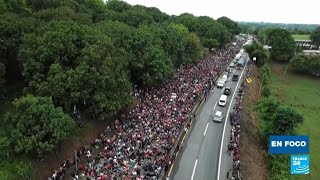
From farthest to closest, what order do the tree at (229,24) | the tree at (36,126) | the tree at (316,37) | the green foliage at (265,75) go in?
1. the tree at (229,24)
2. the tree at (316,37)
3. the green foliage at (265,75)
4. the tree at (36,126)

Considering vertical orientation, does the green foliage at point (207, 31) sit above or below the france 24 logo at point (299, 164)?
above

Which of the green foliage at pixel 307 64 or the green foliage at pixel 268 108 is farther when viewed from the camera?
the green foliage at pixel 307 64

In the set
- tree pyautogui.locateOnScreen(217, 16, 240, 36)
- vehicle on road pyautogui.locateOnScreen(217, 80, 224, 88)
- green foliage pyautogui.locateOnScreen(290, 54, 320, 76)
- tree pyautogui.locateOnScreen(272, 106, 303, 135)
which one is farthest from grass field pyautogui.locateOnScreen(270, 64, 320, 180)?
tree pyautogui.locateOnScreen(217, 16, 240, 36)

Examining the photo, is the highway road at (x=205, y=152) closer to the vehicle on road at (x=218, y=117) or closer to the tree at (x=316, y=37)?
the vehicle on road at (x=218, y=117)

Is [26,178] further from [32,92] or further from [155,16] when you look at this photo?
[155,16]

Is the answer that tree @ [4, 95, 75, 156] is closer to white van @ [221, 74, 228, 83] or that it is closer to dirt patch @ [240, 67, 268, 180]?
dirt patch @ [240, 67, 268, 180]

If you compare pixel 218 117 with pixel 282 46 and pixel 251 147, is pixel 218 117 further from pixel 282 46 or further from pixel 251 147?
pixel 282 46

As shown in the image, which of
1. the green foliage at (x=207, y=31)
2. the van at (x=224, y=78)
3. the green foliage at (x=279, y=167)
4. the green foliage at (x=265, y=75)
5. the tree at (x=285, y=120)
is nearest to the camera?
the green foliage at (x=279, y=167)

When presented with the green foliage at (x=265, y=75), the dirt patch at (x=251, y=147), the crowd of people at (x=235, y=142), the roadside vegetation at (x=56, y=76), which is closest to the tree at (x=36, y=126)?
the roadside vegetation at (x=56, y=76)
